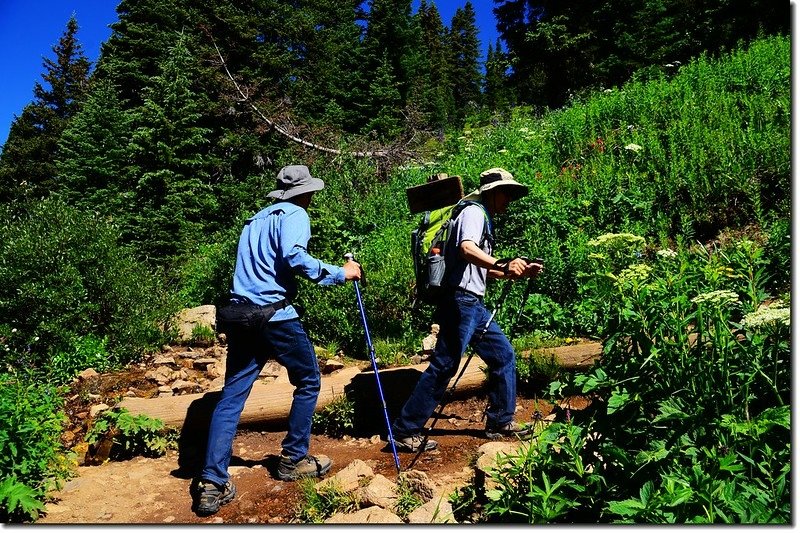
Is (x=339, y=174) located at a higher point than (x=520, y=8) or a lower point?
lower

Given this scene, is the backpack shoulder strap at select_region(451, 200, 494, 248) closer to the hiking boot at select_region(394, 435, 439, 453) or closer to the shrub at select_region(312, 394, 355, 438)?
the hiking boot at select_region(394, 435, 439, 453)

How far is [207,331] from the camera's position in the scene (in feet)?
25.9

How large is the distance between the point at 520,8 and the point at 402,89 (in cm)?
1110

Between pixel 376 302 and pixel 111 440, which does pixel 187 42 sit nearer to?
pixel 376 302

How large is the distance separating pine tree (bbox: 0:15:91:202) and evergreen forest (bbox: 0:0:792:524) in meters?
3.49

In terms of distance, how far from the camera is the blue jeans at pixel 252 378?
146 inches

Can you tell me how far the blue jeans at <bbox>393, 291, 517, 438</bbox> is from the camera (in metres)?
4.09

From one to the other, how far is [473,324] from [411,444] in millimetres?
Result: 1112

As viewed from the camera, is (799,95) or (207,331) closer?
(799,95)

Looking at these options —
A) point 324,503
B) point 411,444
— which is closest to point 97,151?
point 411,444

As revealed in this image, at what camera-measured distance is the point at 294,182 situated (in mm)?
4035

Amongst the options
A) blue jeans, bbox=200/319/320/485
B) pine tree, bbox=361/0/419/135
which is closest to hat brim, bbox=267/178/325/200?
blue jeans, bbox=200/319/320/485

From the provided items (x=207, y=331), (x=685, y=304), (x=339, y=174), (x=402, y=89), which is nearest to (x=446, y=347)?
(x=685, y=304)

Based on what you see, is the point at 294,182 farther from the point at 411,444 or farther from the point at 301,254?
the point at 411,444
